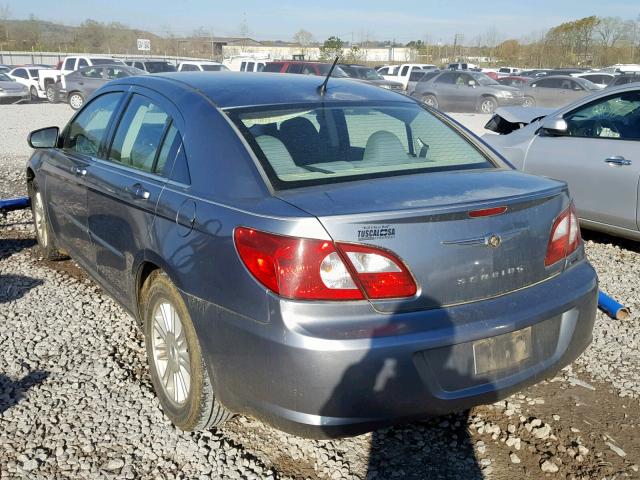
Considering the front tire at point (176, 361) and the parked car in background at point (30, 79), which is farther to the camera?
the parked car in background at point (30, 79)

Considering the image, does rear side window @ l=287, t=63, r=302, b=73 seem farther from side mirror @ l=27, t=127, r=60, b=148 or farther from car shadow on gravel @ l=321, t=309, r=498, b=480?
car shadow on gravel @ l=321, t=309, r=498, b=480

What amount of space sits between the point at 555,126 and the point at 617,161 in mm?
666

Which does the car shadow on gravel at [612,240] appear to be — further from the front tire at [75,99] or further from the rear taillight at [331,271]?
the front tire at [75,99]

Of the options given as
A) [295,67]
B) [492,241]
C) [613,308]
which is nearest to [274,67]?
[295,67]

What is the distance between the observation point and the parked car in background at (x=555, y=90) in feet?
78.9

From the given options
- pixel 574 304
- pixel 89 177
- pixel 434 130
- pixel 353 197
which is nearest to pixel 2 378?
pixel 89 177

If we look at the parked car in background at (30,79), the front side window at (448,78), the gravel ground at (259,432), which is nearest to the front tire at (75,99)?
the parked car in background at (30,79)

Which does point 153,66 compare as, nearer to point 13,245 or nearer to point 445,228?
point 13,245

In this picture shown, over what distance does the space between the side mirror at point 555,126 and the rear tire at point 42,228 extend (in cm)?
437

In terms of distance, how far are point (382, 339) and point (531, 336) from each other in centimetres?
72

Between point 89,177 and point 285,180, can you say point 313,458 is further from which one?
point 89,177

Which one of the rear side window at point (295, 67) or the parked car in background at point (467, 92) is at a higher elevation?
the rear side window at point (295, 67)

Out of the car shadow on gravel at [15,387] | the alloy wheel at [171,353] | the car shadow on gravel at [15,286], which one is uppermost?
the alloy wheel at [171,353]

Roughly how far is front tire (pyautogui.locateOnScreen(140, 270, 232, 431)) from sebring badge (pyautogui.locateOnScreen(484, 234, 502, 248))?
1272 mm
